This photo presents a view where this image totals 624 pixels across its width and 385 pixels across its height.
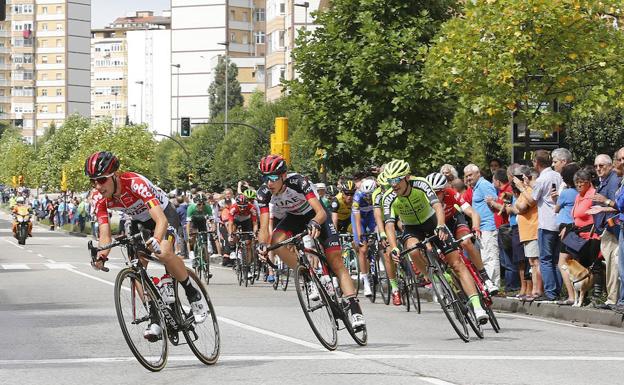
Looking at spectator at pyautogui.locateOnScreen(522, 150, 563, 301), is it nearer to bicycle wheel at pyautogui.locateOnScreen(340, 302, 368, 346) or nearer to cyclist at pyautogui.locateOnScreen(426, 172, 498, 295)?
cyclist at pyautogui.locateOnScreen(426, 172, 498, 295)

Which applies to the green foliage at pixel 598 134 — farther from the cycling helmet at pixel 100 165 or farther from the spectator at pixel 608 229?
the cycling helmet at pixel 100 165

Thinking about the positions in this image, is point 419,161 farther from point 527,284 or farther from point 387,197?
point 387,197

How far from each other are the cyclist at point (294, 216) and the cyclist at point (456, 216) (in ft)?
8.04

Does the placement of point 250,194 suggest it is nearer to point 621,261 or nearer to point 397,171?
point 621,261

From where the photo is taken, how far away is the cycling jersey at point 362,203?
21234 mm

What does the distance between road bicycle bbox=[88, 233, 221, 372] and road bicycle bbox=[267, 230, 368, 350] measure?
1.30 metres

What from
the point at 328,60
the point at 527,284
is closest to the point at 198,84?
the point at 328,60

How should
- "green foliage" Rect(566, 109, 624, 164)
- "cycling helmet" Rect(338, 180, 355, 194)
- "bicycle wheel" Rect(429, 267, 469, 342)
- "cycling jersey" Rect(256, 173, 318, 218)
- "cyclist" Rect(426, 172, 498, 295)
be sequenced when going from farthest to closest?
"green foliage" Rect(566, 109, 624, 164), "cycling helmet" Rect(338, 180, 355, 194), "cyclist" Rect(426, 172, 498, 295), "bicycle wheel" Rect(429, 267, 469, 342), "cycling jersey" Rect(256, 173, 318, 218)

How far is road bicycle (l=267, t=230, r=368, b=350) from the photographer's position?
12.8 m

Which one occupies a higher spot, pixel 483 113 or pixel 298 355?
pixel 483 113

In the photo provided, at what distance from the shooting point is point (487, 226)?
2014 cm

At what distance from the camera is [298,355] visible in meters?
12.5

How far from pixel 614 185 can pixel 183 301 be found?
718 centimetres

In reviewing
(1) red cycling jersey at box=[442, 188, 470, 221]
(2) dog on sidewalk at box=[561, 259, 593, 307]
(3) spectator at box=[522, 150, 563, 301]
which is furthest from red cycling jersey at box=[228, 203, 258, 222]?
(1) red cycling jersey at box=[442, 188, 470, 221]
